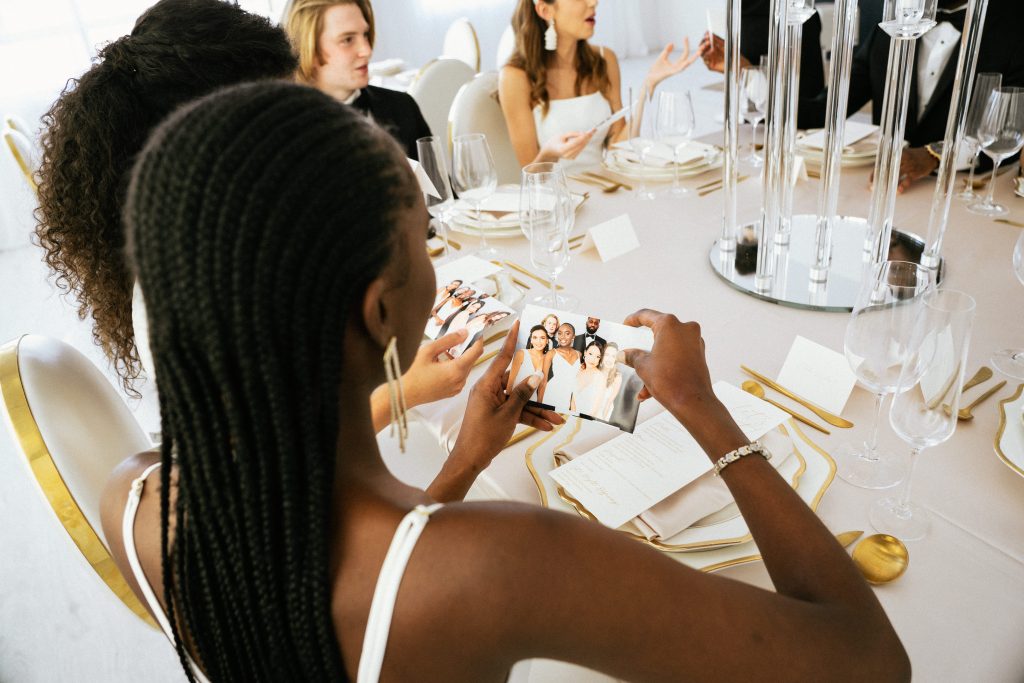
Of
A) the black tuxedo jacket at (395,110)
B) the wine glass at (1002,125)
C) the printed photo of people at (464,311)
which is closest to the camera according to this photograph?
the printed photo of people at (464,311)

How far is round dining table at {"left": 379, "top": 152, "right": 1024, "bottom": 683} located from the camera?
2.28 feet

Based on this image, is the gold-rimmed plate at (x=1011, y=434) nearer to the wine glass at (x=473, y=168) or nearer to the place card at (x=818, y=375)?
the place card at (x=818, y=375)

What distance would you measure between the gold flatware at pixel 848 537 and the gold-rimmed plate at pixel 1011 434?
0.21 m

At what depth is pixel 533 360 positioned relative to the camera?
3.20 feet

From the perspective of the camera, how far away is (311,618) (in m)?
0.58

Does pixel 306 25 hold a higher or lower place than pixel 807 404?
higher

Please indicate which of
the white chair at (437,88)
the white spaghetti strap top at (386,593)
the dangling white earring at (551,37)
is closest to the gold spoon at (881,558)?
the white spaghetti strap top at (386,593)

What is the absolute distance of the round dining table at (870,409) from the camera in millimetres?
695

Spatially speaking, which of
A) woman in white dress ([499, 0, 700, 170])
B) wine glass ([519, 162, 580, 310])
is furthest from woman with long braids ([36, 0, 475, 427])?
woman in white dress ([499, 0, 700, 170])

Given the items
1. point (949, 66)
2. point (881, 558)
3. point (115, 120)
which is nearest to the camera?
point (881, 558)

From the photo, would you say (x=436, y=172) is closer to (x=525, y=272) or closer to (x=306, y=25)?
(x=525, y=272)

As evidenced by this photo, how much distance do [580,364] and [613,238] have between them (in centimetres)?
60

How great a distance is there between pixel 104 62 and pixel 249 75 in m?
0.22

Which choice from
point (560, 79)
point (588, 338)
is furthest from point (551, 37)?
point (588, 338)
